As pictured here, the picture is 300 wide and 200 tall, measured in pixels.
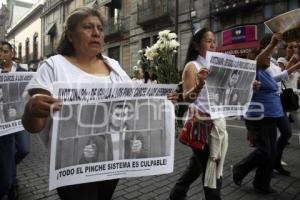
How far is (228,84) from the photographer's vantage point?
2.53 meters

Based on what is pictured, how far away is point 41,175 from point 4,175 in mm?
1551

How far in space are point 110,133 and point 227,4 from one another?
529 inches

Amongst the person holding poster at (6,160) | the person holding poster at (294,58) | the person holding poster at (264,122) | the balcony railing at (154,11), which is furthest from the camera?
the balcony railing at (154,11)

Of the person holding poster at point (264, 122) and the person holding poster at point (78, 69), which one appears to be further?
the person holding poster at point (264, 122)

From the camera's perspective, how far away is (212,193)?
253 centimetres

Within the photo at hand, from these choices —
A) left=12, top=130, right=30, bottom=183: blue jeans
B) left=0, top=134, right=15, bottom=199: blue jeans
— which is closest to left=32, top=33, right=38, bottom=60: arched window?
left=12, top=130, right=30, bottom=183: blue jeans

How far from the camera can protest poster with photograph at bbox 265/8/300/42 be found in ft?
9.11

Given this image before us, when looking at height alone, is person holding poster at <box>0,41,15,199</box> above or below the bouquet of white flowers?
below

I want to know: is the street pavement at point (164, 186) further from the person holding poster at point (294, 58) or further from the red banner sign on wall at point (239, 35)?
the red banner sign on wall at point (239, 35)

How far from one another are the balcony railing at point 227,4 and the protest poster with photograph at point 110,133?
12.3 meters

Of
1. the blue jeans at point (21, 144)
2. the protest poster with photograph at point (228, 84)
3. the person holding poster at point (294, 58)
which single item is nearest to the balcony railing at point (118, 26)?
the person holding poster at point (294, 58)

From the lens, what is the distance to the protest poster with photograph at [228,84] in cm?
237

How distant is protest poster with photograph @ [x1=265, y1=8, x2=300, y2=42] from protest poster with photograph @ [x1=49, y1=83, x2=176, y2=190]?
57.0 inches

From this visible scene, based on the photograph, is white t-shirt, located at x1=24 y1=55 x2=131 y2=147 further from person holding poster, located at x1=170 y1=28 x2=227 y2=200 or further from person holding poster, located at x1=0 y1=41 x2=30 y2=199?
person holding poster, located at x1=0 y1=41 x2=30 y2=199
